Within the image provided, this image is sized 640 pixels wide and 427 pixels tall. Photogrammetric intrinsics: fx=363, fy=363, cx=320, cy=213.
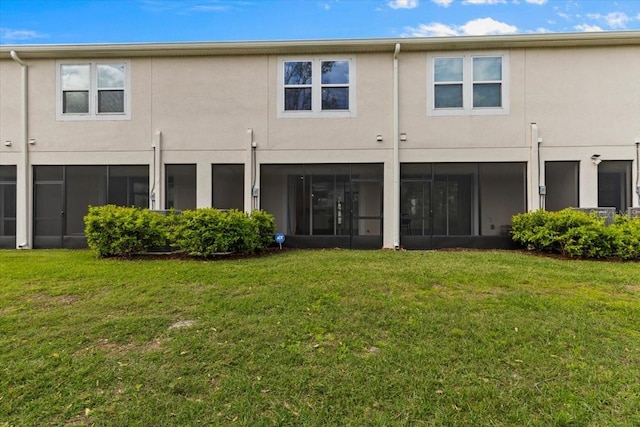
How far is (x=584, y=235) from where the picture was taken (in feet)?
25.3

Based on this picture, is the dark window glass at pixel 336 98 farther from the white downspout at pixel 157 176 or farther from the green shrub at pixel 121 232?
the green shrub at pixel 121 232

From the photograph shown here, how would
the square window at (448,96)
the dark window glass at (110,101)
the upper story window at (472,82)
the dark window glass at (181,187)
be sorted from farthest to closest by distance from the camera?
the dark window glass at (181,187) → the dark window glass at (110,101) → the square window at (448,96) → the upper story window at (472,82)

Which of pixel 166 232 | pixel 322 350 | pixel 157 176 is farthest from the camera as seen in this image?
pixel 157 176

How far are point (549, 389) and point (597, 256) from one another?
6.43 meters

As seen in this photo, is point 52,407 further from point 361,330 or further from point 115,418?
point 361,330

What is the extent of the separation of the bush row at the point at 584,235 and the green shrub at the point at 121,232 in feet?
28.7

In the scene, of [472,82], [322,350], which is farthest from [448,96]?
[322,350]

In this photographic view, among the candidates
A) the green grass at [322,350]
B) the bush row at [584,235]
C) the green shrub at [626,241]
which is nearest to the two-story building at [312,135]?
the bush row at [584,235]

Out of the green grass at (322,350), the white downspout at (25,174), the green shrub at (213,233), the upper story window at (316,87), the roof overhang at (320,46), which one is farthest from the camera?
the white downspout at (25,174)

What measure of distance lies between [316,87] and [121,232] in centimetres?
612

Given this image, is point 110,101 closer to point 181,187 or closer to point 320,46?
point 181,187

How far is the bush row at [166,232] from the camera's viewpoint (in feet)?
25.8

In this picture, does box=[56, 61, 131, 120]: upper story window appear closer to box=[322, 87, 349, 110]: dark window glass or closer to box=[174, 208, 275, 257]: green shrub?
box=[174, 208, 275, 257]: green shrub

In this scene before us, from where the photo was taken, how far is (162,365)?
3.23 metres
